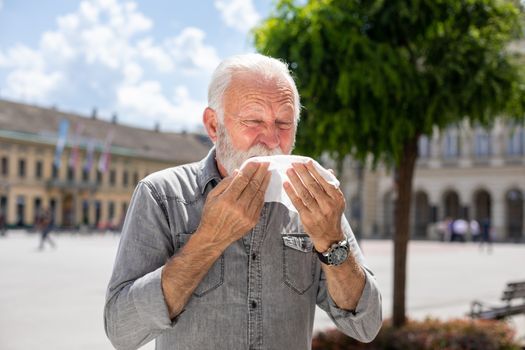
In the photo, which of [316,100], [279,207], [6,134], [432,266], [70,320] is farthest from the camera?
[6,134]

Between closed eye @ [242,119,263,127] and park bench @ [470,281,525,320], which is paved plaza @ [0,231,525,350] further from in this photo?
closed eye @ [242,119,263,127]

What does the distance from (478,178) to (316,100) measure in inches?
2154

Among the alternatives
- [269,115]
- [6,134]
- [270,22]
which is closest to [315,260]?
[269,115]

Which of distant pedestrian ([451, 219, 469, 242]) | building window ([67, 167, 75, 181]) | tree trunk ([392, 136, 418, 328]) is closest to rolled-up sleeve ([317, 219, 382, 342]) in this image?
tree trunk ([392, 136, 418, 328])

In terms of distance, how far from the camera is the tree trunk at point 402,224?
7.95 m

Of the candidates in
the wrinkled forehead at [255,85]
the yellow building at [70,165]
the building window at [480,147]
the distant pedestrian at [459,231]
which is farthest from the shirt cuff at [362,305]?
the yellow building at [70,165]

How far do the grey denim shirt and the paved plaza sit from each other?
21.8ft

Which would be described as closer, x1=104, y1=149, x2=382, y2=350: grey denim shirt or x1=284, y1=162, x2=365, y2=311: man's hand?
x1=284, y1=162, x2=365, y2=311: man's hand

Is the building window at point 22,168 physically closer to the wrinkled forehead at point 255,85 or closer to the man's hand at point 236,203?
the wrinkled forehead at point 255,85

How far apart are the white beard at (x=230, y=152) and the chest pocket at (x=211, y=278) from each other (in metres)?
0.27

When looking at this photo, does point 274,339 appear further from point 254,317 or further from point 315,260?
point 315,260

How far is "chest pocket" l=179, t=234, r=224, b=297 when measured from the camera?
7.25ft

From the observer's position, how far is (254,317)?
2.23 meters

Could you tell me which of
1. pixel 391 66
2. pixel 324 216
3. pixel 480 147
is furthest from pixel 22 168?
pixel 324 216
